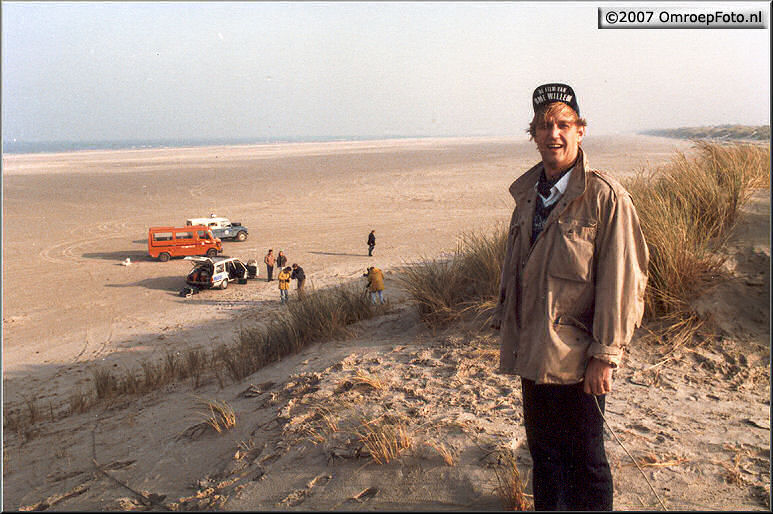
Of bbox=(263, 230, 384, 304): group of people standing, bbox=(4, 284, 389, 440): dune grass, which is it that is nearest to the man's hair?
bbox=(4, 284, 389, 440): dune grass

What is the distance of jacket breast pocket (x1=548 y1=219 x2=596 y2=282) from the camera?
7.97ft

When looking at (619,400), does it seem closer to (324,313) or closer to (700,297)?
(700,297)

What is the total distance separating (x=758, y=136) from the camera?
1205cm

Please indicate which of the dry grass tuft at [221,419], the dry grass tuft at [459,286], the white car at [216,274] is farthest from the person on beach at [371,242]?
the dry grass tuft at [221,419]

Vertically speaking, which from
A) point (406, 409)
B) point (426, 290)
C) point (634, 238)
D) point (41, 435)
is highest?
point (634, 238)

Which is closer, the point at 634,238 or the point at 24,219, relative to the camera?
the point at 634,238

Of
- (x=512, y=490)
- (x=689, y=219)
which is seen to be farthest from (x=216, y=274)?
(x=512, y=490)

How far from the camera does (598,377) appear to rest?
2.44m

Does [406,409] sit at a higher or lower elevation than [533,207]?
lower

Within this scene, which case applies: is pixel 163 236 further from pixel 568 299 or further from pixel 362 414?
pixel 568 299

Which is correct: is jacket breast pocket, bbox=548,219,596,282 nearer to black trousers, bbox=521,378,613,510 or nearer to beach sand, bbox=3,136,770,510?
black trousers, bbox=521,378,613,510

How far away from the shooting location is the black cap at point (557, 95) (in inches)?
100

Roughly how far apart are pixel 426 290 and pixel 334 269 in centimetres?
1102

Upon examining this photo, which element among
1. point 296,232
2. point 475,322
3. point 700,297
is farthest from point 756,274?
point 296,232
